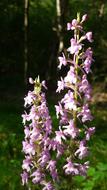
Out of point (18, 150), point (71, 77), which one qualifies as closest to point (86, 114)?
point (71, 77)

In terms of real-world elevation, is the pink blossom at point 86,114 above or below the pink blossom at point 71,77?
below

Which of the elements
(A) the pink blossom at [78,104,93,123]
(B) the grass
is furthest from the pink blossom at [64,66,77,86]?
(B) the grass

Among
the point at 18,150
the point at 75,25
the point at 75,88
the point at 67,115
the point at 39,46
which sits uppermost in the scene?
the point at 39,46

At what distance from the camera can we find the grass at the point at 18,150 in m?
6.65

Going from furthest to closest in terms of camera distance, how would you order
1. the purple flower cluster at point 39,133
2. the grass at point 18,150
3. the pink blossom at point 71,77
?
1. the grass at point 18,150
2. the purple flower cluster at point 39,133
3. the pink blossom at point 71,77

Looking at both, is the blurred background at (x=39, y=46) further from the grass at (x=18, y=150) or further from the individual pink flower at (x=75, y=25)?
the individual pink flower at (x=75, y=25)

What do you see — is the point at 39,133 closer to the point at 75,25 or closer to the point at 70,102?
the point at 70,102

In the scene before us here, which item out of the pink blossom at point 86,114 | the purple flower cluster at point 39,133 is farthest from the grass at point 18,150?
the pink blossom at point 86,114

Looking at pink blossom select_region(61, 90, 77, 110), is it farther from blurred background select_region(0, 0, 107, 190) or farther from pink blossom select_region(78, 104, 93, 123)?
blurred background select_region(0, 0, 107, 190)

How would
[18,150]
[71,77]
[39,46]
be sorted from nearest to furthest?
[71,77] → [18,150] → [39,46]

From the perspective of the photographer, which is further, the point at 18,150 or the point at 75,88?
the point at 18,150

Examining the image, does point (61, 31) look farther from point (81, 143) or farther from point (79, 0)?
point (81, 143)

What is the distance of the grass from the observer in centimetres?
665

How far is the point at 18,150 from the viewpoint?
9.19m
